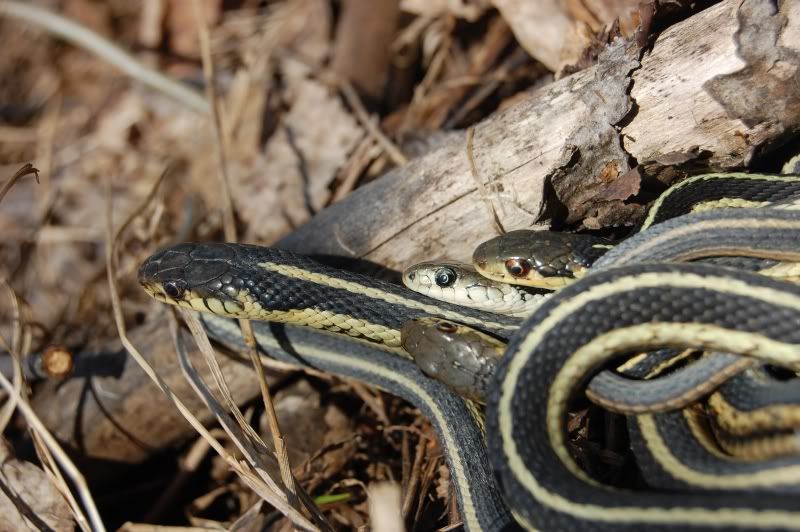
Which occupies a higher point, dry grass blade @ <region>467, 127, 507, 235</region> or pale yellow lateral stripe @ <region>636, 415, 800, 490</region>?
dry grass blade @ <region>467, 127, 507, 235</region>

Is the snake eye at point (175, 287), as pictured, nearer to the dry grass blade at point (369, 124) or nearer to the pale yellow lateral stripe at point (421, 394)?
the pale yellow lateral stripe at point (421, 394)

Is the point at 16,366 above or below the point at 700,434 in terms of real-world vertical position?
above

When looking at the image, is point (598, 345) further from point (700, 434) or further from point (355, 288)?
point (355, 288)

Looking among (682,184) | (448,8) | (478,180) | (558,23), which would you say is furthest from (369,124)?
(682,184)

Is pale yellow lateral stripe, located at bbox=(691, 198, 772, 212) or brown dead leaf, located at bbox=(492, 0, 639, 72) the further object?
brown dead leaf, located at bbox=(492, 0, 639, 72)

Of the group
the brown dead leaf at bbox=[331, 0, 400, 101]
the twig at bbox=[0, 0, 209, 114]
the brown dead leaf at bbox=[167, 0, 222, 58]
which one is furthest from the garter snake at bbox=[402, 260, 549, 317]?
the brown dead leaf at bbox=[167, 0, 222, 58]

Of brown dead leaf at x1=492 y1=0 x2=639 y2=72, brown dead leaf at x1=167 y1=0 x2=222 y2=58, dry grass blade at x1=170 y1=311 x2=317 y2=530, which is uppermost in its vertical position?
brown dead leaf at x1=167 y1=0 x2=222 y2=58

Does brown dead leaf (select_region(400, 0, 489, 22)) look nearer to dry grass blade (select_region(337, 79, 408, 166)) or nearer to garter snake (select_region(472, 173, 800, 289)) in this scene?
dry grass blade (select_region(337, 79, 408, 166))
